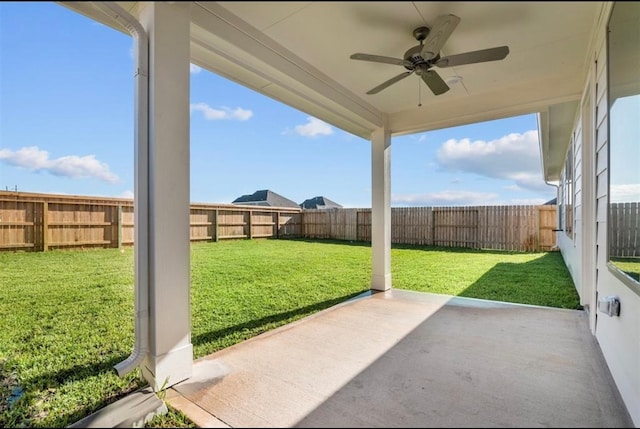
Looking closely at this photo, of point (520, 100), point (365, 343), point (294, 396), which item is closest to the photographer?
point (294, 396)

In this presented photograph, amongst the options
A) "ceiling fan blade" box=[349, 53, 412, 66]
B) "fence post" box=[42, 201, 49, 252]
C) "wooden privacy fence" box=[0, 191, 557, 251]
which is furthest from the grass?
"ceiling fan blade" box=[349, 53, 412, 66]

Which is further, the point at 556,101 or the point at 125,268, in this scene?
the point at 125,268

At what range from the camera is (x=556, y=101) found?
3490mm

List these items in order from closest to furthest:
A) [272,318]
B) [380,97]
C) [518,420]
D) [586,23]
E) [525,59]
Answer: [518,420]
[586,23]
[525,59]
[272,318]
[380,97]

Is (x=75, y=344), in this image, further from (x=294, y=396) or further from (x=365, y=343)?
(x=365, y=343)

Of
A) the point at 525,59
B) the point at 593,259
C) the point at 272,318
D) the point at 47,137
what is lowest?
the point at 272,318

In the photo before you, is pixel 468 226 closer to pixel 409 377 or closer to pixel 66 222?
pixel 409 377

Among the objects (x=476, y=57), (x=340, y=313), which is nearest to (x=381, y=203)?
(x=340, y=313)

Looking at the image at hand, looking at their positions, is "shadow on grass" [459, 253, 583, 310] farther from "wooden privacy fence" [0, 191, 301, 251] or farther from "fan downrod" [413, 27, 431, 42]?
"wooden privacy fence" [0, 191, 301, 251]

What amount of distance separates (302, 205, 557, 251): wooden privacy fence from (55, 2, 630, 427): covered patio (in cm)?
732

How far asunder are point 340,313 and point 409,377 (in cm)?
153

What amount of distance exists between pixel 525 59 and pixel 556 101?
856 millimetres

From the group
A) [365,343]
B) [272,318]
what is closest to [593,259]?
[365,343]

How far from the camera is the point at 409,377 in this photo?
6.80 ft
